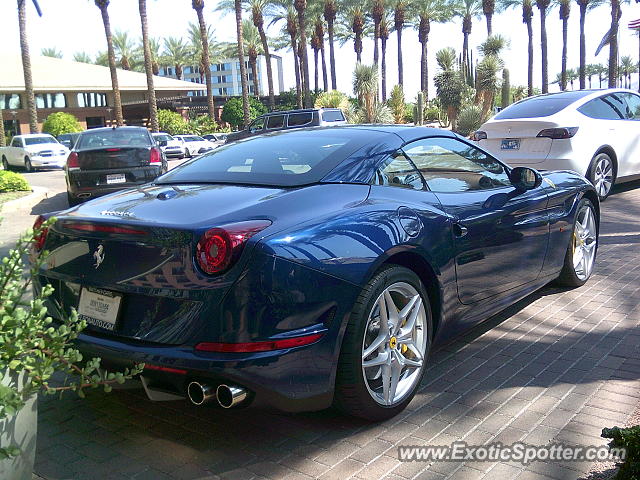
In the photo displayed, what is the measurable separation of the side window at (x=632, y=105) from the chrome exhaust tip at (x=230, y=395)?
30.8 ft

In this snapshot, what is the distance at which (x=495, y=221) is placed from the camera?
413 cm

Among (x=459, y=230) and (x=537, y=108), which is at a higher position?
(x=537, y=108)

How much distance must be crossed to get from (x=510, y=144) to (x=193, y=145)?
26156 millimetres

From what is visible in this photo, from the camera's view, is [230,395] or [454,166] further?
[454,166]

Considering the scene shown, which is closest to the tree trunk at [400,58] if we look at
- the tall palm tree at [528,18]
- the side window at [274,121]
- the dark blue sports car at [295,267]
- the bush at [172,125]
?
the tall palm tree at [528,18]

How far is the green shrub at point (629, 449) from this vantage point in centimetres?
228

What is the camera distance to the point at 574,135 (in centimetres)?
900

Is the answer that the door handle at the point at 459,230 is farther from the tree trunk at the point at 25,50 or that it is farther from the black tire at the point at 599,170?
the tree trunk at the point at 25,50

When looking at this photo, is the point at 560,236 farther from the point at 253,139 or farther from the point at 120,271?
the point at 120,271

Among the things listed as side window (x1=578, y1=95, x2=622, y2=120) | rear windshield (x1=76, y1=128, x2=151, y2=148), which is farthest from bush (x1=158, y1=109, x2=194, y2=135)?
side window (x1=578, y1=95, x2=622, y2=120)

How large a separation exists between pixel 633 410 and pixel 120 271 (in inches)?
103

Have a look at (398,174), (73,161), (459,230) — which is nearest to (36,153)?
(73,161)

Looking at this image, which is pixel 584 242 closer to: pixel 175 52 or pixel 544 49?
pixel 544 49

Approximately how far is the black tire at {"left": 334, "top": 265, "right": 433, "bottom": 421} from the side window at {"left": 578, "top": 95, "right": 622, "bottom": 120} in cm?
735
